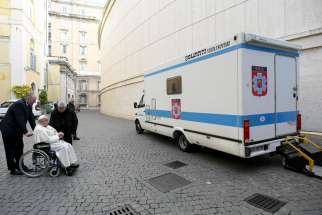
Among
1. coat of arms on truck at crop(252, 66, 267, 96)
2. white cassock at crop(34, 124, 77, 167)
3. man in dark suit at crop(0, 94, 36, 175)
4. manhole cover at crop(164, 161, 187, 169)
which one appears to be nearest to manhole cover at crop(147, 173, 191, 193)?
manhole cover at crop(164, 161, 187, 169)

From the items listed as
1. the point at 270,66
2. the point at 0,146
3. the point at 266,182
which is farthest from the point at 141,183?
the point at 0,146

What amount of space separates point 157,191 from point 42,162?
2.72 m

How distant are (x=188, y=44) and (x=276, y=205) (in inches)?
385

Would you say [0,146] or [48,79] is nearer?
[0,146]

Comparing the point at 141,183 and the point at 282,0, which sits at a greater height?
the point at 282,0

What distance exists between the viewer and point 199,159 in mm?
5945

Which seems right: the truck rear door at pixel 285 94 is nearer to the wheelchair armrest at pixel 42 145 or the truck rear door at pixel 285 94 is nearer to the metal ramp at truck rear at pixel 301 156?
the metal ramp at truck rear at pixel 301 156

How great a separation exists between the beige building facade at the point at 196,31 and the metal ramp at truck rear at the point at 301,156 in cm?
281

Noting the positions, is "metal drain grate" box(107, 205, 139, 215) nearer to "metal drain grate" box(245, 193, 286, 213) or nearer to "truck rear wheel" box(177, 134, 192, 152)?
"metal drain grate" box(245, 193, 286, 213)

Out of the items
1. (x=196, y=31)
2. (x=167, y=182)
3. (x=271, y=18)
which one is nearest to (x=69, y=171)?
(x=167, y=182)

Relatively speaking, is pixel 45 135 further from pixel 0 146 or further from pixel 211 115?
pixel 0 146

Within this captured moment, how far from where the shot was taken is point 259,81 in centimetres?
470

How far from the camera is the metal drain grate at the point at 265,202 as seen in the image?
332 cm

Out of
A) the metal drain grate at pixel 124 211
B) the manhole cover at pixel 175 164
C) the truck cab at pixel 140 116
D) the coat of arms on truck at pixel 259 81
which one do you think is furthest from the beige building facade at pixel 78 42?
the metal drain grate at pixel 124 211
